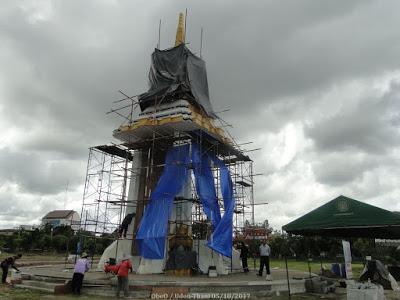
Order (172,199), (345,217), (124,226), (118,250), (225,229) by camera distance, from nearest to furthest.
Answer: (345,217)
(225,229)
(172,199)
(124,226)
(118,250)

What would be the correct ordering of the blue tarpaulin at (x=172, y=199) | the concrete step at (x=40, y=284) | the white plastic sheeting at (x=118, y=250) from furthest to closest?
the white plastic sheeting at (x=118, y=250)
the blue tarpaulin at (x=172, y=199)
the concrete step at (x=40, y=284)

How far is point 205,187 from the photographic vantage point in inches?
803

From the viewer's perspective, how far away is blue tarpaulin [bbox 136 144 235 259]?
18.0 m

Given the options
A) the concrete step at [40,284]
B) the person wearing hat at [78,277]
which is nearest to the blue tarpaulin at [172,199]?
the concrete step at [40,284]

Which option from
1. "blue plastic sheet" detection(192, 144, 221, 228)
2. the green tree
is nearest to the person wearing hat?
"blue plastic sheet" detection(192, 144, 221, 228)

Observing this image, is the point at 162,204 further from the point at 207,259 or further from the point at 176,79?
the point at 176,79

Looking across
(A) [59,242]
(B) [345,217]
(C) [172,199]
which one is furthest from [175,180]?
(A) [59,242]

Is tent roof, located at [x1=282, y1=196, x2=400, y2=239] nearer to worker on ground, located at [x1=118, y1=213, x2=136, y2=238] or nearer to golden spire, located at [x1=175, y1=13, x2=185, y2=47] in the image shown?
worker on ground, located at [x1=118, y1=213, x2=136, y2=238]

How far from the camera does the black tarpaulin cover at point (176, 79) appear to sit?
22.8 m

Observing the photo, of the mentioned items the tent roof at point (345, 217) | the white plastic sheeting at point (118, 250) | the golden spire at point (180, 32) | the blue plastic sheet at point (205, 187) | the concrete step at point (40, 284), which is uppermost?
the golden spire at point (180, 32)

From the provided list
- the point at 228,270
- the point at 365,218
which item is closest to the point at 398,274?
the point at 228,270

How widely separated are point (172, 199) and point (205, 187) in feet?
6.85

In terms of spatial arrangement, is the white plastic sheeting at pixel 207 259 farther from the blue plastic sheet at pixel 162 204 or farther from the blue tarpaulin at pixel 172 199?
the blue plastic sheet at pixel 162 204

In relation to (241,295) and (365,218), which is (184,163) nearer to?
(241,295)
